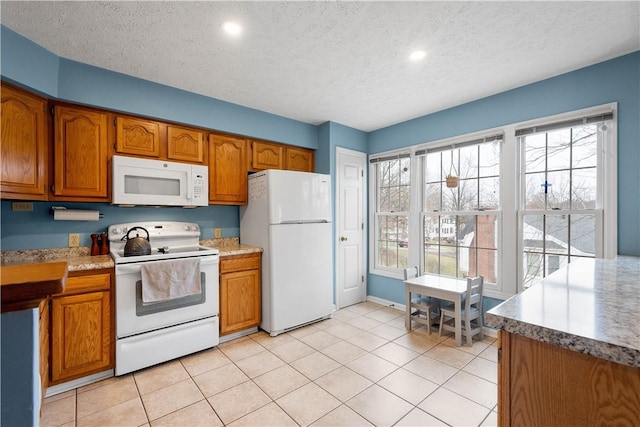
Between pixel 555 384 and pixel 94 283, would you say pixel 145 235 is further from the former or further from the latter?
pixel 555 384

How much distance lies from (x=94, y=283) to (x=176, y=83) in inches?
72.2

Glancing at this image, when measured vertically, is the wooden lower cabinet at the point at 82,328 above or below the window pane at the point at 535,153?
below

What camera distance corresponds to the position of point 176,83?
2.68 metres

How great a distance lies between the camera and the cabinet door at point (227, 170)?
310cm

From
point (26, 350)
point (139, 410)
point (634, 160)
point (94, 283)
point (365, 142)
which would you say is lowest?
point (139, 410)

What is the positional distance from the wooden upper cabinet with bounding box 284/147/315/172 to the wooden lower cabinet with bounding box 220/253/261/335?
1.27 meters

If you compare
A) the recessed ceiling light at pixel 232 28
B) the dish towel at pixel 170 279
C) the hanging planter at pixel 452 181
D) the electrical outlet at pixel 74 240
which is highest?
the recessed ceiling light at pixel 232 28

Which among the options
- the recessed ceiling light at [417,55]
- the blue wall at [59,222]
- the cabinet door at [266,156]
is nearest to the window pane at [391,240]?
the cabinet door at [266,156]

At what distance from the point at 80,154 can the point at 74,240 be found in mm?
762

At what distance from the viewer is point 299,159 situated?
385 centimetres

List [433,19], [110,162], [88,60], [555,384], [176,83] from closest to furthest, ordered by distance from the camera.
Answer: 1. [555,384]
2. [433,19]
3. [88,60]
4. [110,162]
5. [176,83]

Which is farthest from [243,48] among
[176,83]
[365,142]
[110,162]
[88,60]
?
[365,142]

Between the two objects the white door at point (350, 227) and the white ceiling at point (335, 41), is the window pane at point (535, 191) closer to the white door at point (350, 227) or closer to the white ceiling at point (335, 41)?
the white ceiling at point (335, 41)

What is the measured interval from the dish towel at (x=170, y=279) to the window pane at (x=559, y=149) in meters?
3.35
